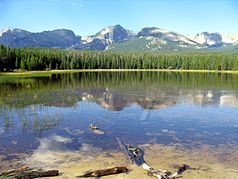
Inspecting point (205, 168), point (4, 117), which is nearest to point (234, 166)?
point (205, 168)

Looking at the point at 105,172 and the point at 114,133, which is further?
the point at 114,133

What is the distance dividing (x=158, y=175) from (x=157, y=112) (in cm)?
2749

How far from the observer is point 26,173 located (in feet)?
74.2

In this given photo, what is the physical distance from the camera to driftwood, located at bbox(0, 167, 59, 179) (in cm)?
2197

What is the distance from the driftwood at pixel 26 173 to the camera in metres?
22.0

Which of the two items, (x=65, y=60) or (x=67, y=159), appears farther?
(x=65, y=60)

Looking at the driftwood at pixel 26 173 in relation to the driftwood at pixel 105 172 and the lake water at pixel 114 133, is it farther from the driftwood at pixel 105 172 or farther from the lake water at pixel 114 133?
the driftwood at pixel 105 172

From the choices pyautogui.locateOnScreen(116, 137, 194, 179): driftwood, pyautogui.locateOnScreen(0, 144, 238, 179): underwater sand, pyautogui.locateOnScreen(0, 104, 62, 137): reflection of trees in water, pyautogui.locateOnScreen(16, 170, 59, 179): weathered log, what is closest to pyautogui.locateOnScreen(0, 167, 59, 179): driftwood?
pyautogui.locateOnScreen(16, 170, 59, 179): weathered log

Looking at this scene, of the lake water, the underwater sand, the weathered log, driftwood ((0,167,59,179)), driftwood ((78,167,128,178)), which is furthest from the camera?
the lake water

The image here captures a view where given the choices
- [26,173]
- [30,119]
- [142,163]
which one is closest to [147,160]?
[142,163]

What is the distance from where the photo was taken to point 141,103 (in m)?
58.7

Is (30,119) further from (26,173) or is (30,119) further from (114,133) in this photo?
(26,173)

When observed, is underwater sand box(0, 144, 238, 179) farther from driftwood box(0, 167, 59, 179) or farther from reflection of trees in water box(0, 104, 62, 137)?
reflection of trees in water box(0, 104, 62, 137)

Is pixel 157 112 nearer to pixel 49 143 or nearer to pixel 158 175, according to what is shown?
pixel 49 143
